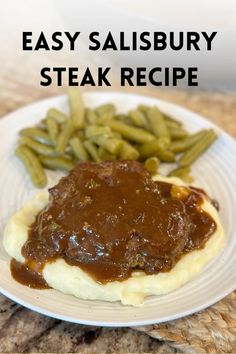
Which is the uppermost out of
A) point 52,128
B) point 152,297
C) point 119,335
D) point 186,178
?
point 52,128

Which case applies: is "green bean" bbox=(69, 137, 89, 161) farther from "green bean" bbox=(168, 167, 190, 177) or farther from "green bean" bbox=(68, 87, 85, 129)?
"green bean" bbox=(168, 167, 190, 177)

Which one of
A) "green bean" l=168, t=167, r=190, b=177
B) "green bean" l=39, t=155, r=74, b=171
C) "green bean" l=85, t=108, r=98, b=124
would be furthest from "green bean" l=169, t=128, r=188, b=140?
"green bean" l=39, t=155, r=74, b=171

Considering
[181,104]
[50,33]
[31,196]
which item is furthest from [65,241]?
[50,33]

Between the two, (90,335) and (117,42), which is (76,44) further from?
(90,335)

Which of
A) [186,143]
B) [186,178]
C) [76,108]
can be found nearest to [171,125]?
[186,143]

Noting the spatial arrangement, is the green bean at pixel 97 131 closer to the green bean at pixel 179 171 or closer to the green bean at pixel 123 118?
the green bean at pixel 123 118

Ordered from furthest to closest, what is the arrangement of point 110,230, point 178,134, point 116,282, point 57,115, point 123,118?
point 123,118
point 57,115
point 178,134
point 110,230
point 116,282

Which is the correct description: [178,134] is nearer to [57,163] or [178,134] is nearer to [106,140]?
[106,140]
